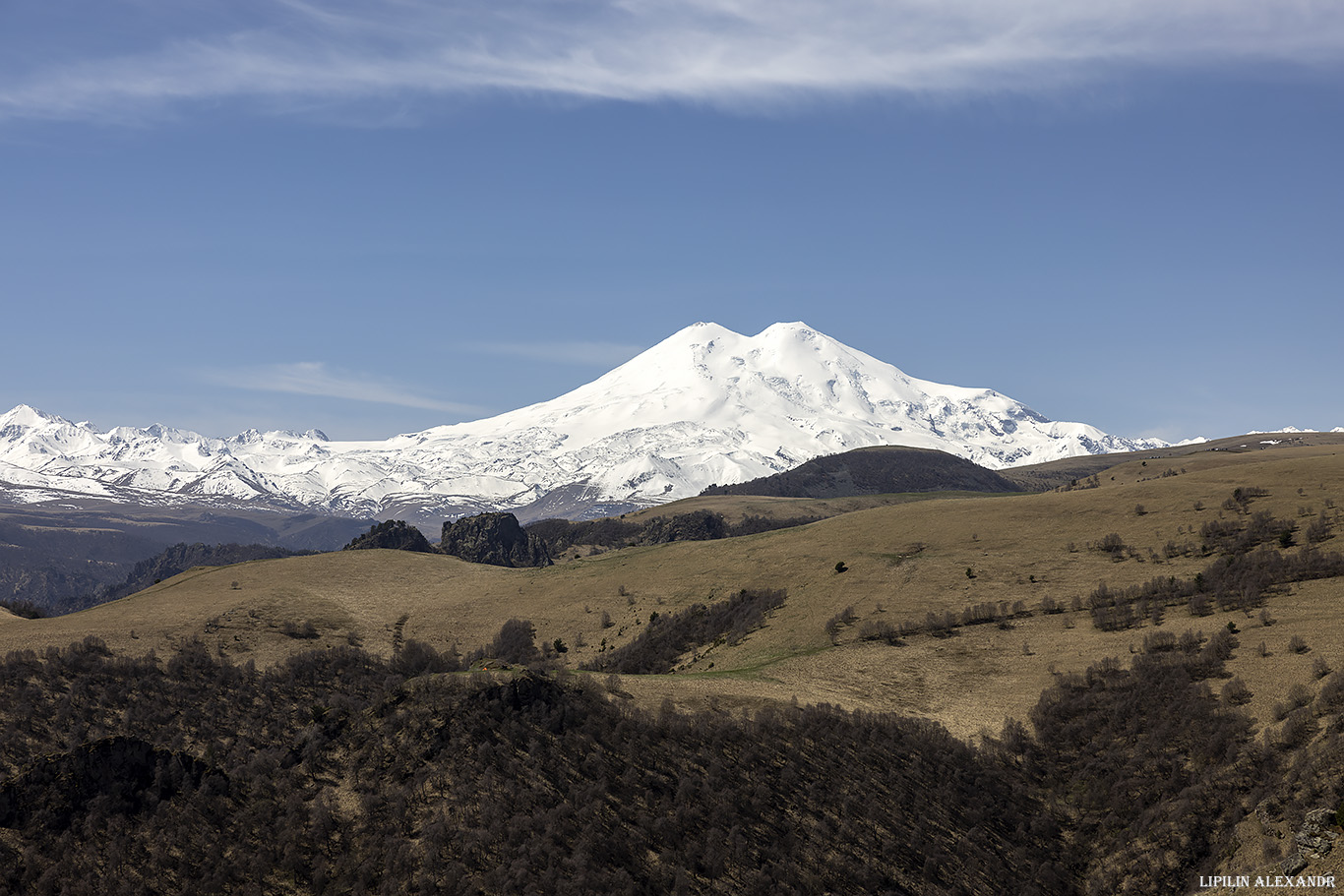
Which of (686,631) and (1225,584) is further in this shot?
(686,631)

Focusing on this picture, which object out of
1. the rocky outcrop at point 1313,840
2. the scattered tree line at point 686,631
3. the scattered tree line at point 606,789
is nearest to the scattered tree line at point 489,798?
the scattered tree line at point 606,789

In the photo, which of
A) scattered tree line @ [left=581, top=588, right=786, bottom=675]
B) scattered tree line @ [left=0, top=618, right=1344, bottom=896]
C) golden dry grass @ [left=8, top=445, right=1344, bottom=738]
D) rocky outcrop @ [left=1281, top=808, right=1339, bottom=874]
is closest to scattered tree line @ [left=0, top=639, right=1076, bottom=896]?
scattered tree line @ [left=0, top=618, right=1344, bottom=896]

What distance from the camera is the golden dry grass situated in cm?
5431

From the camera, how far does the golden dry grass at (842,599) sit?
54312 mm

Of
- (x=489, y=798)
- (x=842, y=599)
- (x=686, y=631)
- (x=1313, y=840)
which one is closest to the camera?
Result: (x=1313, y=840)

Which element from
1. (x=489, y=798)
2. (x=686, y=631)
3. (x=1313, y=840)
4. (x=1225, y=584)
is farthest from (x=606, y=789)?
(x=1225, y=584)

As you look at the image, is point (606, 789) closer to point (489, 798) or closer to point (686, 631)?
point (489, 798)

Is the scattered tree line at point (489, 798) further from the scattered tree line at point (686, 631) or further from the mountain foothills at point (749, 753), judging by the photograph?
the scattered tree line at point (686, 631)

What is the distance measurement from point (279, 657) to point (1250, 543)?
7303 centimetres

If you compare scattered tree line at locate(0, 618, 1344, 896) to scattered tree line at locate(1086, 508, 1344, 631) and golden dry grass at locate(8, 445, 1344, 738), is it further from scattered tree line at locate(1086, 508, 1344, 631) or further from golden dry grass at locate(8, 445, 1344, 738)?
scattered tree line at locate(1086, 508, 1344, 631)

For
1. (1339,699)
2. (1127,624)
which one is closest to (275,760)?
(1339,699)

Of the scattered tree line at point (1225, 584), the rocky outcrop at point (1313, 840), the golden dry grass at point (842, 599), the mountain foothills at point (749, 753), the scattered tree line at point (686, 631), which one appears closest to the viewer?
the rocky outcrop at point (1313, 840)

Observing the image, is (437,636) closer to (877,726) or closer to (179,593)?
(179,593)

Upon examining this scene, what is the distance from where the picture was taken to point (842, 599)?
76.9 meters
